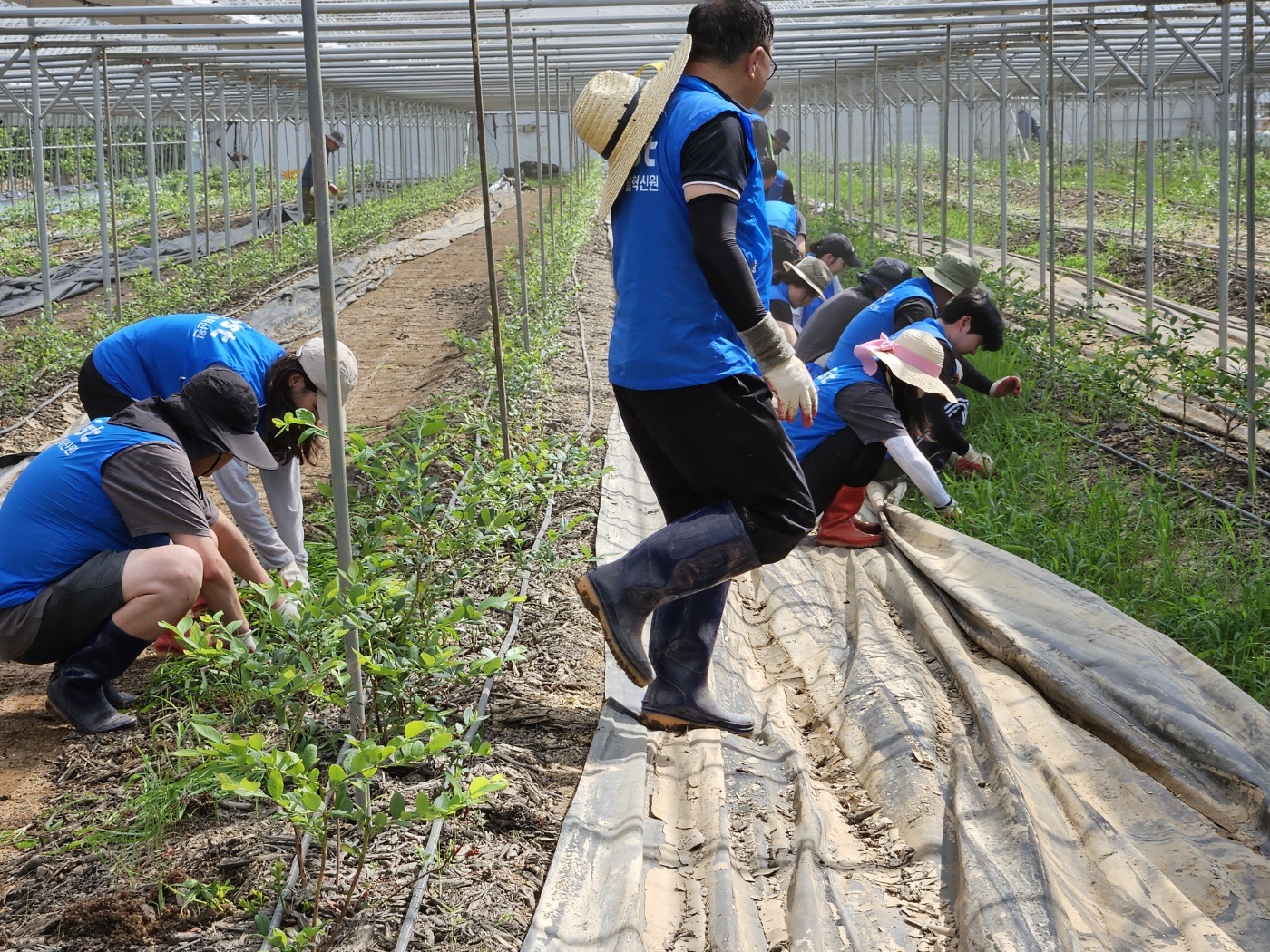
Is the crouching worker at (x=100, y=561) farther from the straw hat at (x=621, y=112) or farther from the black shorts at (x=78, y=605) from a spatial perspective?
the straw hat at (x=621, y=112)

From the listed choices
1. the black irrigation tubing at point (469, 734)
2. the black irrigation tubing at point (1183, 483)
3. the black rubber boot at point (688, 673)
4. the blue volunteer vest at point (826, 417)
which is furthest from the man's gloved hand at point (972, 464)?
the black rubber boot at point (688, 673)

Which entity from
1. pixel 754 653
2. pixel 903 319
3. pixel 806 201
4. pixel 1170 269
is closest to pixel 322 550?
pixel 754 653

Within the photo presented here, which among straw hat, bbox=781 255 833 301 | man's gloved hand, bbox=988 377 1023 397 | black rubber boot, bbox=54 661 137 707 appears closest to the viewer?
black rubber boot, bbox=54 661 137 707

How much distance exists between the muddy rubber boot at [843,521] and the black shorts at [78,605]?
103 inches

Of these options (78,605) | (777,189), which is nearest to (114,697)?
(78,605)

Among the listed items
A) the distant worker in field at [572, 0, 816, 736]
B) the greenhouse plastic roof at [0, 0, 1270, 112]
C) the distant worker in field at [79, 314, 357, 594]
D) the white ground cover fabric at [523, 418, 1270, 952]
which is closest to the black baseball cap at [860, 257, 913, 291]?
the greenhouse plastic roof at [0, 0, 1270, 112]

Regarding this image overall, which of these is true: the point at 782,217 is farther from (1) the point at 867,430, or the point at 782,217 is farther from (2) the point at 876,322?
(1) the point at 867,430

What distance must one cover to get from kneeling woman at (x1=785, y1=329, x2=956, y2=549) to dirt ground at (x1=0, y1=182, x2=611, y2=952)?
89 centimetres

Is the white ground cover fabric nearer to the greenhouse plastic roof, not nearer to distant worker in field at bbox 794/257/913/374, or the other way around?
distant worker in field at bbox 794/257/913/374

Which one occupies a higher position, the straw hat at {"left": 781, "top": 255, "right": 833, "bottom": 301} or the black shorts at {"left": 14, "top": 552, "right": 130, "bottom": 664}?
the straw hat at {"left": 781, "top": 255, "right": 833, "bottom": 301}

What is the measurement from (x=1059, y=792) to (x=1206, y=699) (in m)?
0.70

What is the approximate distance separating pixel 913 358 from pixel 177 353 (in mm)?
2545

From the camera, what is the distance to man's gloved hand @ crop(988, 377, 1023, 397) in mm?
5516

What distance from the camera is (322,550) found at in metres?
4.17
